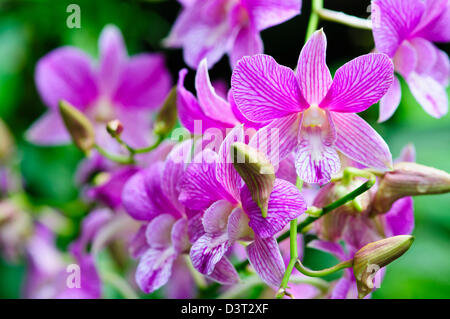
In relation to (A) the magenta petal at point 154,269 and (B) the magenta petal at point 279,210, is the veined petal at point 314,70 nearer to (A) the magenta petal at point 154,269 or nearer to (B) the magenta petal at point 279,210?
(B) the magenta petal at point 279,210

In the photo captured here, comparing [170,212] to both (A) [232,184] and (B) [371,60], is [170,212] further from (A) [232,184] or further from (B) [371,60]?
(B) [371,60]

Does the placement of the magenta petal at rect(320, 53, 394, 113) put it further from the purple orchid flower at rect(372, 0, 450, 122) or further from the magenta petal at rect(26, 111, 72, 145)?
the magenta petal at rect(26, 111, 72, 145)

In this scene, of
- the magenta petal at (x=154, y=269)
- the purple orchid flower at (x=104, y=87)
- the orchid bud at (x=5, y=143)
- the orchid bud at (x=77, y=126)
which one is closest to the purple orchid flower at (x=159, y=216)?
the magenta petal at (x=154, y=269)

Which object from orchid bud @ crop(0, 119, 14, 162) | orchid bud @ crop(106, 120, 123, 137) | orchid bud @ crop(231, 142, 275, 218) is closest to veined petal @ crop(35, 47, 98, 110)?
orchid bud @ crop(0, 119, 14, 162)

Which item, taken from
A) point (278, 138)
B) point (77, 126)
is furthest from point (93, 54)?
point (278, 138)

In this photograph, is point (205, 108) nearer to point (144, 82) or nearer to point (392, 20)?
point (392, 20)

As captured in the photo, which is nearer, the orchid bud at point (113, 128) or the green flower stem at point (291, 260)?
the green flower stem at point (291, 260)

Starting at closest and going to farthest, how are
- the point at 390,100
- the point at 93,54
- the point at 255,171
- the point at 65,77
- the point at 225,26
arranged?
1. the point at 255,171
2. the point at 390,100
3. the point at 225,26
4. the point at 65,77
5. the point at 93,54
